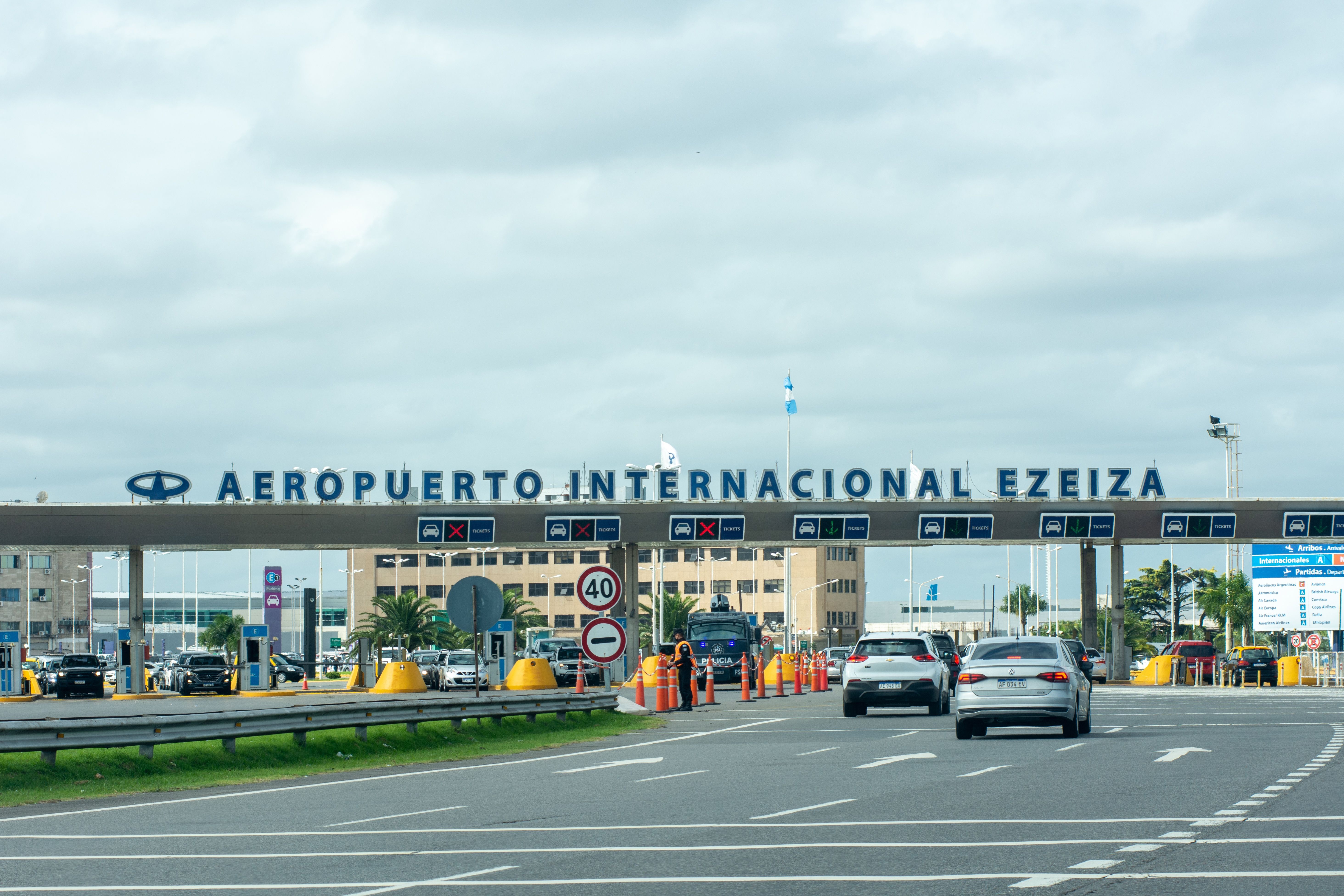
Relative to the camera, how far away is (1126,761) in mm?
20500

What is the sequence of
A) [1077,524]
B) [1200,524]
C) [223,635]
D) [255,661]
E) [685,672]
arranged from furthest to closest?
1. [223,635]
2. [1077,524]
3. [1200,524]
4. [255,661]
5. [685,672]

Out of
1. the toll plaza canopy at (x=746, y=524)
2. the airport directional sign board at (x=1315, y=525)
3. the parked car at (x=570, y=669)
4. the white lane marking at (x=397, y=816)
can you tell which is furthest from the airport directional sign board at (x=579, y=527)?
the white lane marking at (x=397, y=816)

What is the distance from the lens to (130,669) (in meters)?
56.0

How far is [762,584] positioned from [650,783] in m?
138

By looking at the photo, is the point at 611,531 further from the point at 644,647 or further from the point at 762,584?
the point at 762,584

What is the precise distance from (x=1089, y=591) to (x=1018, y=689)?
38.1 meters

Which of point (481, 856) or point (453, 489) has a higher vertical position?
point (453, 489)

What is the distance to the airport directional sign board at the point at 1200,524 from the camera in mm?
59094

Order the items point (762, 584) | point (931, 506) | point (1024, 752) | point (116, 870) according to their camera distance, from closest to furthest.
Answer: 1. point (116, 870)
2. point (1024, 752)
3. point (931, 506)
4. point (762, 584)

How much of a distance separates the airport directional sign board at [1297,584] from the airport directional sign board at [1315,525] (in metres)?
6.12

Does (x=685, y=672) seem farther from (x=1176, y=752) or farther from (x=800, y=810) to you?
(x=800, y=810)

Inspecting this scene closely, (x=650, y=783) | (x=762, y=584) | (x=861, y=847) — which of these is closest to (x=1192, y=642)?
(x=650, y=783)

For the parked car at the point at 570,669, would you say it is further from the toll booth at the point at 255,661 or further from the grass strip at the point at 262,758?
the grass strip at the point at 262,758

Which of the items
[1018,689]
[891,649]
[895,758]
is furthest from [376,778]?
[891,649]
